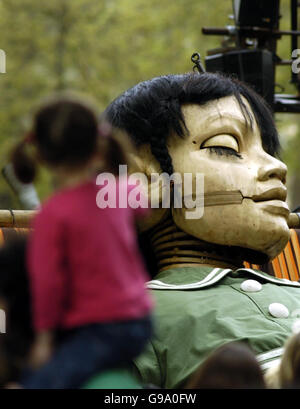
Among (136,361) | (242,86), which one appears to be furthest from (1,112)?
(136,361)

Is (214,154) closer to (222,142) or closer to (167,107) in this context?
(222,142)

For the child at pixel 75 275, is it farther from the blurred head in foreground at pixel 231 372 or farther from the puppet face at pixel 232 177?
the puppet face at pixel 232 177

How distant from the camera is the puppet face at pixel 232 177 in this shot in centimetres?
204

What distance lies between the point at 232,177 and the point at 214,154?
3.0 inches

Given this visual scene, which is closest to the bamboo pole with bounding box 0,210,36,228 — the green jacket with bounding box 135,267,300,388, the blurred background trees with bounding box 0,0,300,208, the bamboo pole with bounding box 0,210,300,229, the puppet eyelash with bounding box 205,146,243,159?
the bamboo pole with bounding box 0,210,300,229

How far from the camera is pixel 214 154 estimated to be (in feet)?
6.77

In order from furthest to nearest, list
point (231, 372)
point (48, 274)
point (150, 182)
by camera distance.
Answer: point (150, 182) < point (231, 372) < point (48, 274)

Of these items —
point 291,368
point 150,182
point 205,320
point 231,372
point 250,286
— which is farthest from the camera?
point 150,182

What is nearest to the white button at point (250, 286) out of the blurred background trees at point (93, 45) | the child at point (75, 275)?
the child at point (75, 275)

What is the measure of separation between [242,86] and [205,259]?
1.64 ft

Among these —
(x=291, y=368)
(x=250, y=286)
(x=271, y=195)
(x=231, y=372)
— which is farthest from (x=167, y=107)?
(x=231, y=372)

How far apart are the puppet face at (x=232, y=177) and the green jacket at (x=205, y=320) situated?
0.10m

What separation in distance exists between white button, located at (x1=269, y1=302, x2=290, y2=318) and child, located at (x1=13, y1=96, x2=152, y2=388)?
902 millimetres

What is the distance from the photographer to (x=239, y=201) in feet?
6.69
